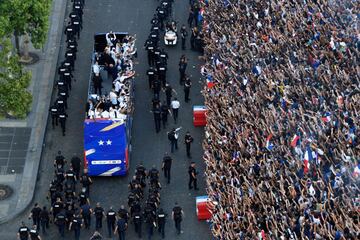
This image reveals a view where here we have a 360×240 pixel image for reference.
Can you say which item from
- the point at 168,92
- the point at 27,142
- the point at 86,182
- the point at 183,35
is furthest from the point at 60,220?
the point at 183,35

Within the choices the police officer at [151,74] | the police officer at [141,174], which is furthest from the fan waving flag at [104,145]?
the police officer at [151,74]

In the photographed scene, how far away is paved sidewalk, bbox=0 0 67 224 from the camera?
1516 inches

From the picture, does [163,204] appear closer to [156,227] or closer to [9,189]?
[156,227]

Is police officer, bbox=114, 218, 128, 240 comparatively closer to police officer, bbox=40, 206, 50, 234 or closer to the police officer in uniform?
police officer, bbox=40, 206, 50, 234

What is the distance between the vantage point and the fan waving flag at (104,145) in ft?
124

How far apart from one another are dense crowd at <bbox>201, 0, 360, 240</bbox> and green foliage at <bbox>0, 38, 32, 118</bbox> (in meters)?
7.78

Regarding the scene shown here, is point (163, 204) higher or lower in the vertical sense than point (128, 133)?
lower

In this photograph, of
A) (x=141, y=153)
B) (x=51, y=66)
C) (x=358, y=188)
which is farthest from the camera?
(x=51, y=66)

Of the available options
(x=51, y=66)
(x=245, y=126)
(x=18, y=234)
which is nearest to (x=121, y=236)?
(x=18, y=234)

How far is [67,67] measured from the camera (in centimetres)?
4484

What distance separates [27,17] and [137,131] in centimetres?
720

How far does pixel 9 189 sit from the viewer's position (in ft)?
128

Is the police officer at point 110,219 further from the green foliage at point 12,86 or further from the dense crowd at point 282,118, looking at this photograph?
the green foliage at point 12,86

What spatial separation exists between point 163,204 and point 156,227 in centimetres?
183
